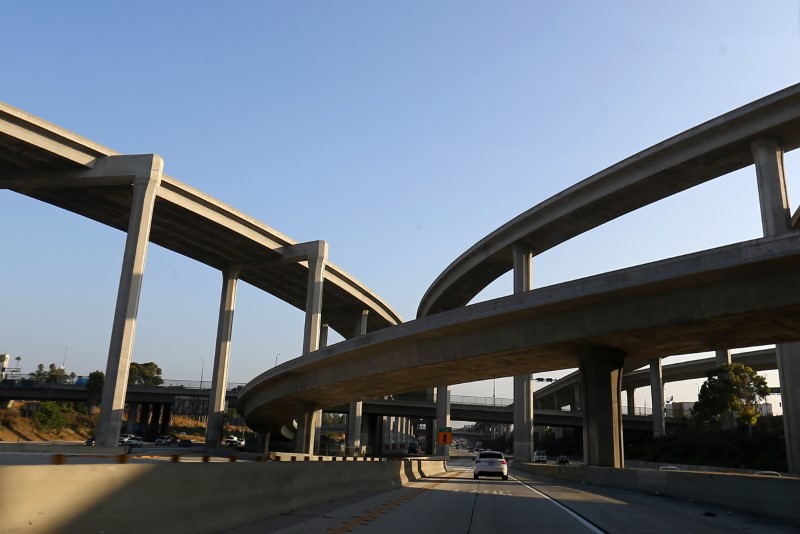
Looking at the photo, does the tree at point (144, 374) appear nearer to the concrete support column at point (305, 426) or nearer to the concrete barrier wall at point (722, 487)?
the concrete support column at point (305, 426)

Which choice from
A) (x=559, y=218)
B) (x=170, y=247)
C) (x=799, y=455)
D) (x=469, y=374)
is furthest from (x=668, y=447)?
(x=170, y=247)

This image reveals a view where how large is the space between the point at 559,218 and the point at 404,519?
147ft

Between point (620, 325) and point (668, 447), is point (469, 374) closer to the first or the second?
point (620, 325)

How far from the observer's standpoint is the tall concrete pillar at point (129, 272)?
144 feet

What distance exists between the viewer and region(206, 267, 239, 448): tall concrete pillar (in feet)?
217

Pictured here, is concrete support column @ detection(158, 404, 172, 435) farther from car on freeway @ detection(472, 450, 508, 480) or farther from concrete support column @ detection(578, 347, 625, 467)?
concrete support column @ detection(578, 347, 625, 467)

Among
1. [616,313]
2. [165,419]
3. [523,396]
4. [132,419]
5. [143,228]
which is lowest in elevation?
[132,419]

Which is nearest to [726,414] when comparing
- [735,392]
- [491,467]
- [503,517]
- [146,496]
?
[735,392]

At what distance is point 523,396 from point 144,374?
4657 inches

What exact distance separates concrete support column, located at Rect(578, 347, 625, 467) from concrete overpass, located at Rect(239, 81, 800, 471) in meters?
0.07

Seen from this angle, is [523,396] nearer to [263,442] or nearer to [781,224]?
[781,224]

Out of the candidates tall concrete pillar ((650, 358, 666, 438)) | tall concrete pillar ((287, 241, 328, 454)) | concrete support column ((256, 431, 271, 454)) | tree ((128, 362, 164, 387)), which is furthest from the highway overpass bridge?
tree ((128, 362, 164, 387))

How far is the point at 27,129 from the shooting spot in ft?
139

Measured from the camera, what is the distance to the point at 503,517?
14.1 metres
